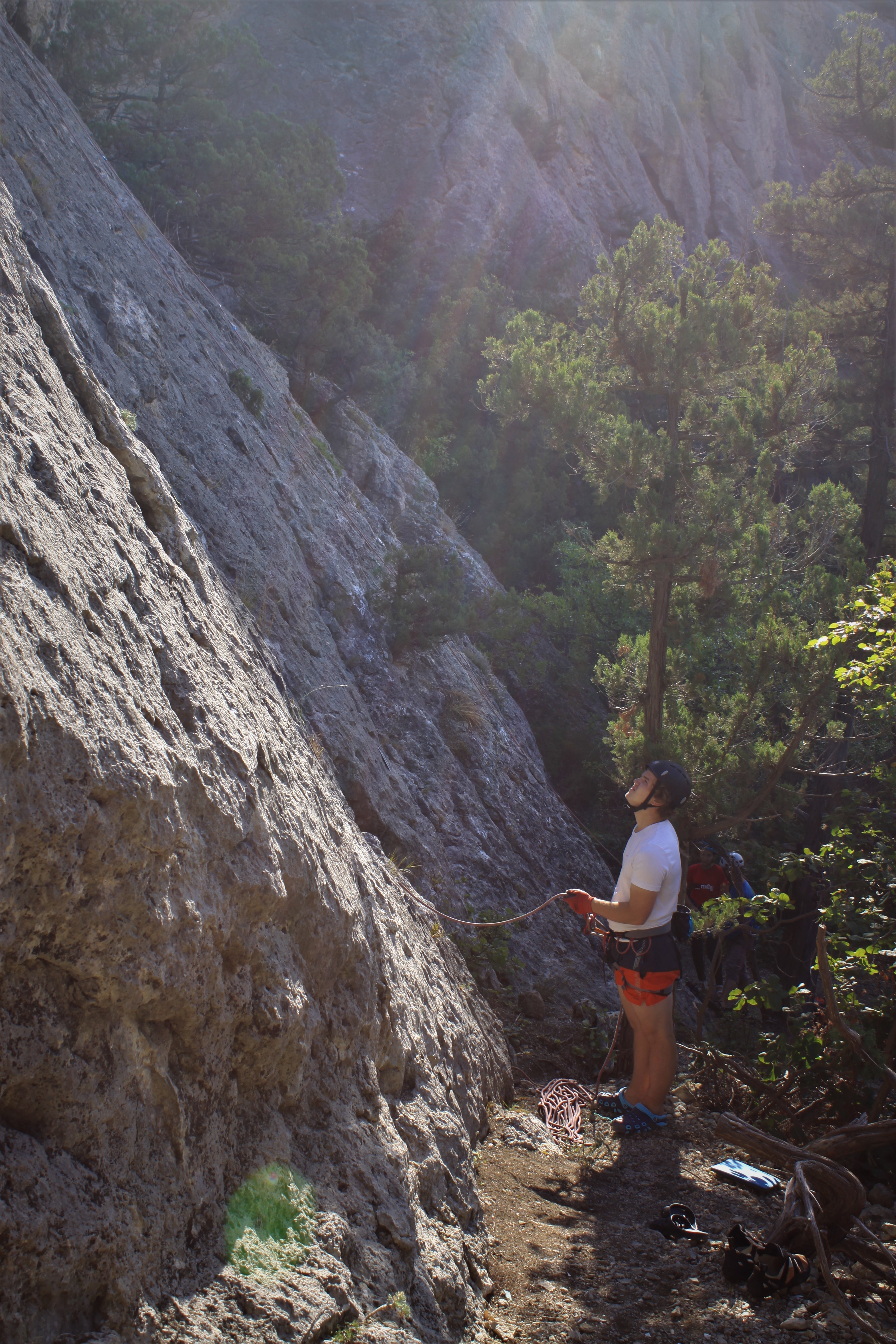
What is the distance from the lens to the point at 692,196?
26750 mm

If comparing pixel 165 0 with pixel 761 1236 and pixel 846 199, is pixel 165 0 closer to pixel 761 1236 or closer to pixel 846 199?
pixel 846 199

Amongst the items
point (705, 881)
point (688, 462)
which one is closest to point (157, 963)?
point (705, 881)

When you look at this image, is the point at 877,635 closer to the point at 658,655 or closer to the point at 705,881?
the point at 658,655

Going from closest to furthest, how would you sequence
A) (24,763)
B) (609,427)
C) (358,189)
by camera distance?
(24,763), (609,427), (358,189)

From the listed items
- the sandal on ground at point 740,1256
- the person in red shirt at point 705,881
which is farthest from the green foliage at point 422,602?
the sandal on ground at point 740,1256

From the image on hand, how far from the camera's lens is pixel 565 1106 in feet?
14.0

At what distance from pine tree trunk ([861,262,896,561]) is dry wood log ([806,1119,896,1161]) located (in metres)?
9.71

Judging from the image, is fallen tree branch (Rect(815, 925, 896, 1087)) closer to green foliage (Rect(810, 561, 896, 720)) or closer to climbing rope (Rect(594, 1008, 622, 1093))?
green foliage (Rect(810, 561, 896, 720))

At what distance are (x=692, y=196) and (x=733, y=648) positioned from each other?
24493 mm

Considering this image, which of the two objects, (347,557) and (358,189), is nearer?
(347,557)

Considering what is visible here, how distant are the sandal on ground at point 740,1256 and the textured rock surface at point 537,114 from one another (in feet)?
65.1

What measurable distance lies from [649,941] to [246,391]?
5.85 m

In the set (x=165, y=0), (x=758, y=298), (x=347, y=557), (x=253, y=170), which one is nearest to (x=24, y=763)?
(x=347, y=557)

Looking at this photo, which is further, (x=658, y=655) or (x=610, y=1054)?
(x=658, y=655)
